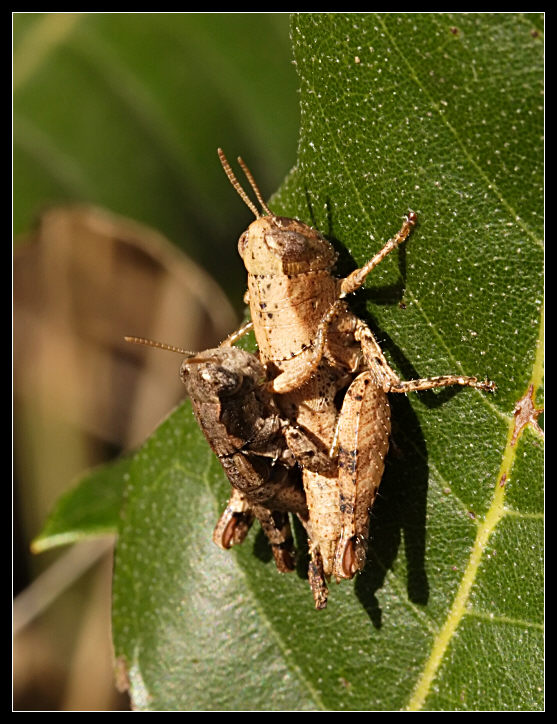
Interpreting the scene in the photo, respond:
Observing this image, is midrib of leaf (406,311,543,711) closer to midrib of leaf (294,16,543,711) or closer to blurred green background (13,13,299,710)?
midrib of leaf (294,16,543,711)

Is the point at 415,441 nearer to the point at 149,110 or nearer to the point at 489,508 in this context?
the point at 489,508

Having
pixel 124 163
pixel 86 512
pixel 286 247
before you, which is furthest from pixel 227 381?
pixel 124 163

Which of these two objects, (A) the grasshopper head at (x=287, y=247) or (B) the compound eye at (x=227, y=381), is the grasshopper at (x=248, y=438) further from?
(A) the grasshopper head at (x=287, y=247)

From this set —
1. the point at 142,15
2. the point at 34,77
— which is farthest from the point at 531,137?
the point at 34,77

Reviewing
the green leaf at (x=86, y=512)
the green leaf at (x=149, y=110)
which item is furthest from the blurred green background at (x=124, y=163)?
the green leaf at (x=86, y=512)

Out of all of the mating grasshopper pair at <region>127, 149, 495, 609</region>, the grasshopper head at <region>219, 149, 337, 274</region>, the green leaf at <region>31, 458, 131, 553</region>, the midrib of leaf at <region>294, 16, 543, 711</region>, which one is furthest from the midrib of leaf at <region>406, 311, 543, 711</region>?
the green leaf at <region>31, 458, 131, 553</region>
